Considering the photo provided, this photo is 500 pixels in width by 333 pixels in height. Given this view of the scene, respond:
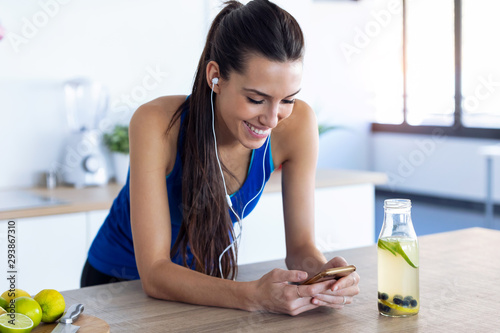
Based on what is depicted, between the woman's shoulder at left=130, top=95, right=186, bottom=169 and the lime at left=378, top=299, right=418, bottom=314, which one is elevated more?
the woman's shoulder at left=130, top=95, right=186, bottom=169

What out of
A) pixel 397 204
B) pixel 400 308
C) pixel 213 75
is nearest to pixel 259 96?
pixel 213 75

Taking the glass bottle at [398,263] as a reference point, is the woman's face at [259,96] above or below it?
above

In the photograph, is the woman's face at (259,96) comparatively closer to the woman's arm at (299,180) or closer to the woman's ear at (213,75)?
the woman's ear at (213,75)

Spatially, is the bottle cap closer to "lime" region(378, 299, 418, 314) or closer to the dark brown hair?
"lime" region(378, 299, 418, 314)

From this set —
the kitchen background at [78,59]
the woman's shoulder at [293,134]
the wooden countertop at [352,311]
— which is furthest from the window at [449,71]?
the wooden countertop at [352,311]

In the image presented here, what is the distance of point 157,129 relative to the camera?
1.39 meters

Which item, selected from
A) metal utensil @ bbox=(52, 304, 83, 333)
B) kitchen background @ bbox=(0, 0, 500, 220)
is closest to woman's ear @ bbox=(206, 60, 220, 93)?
metal utensil @ bbox=(52, 304, 83, 333)

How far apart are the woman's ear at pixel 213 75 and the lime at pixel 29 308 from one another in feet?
2.01

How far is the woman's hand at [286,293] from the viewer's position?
1.10 m

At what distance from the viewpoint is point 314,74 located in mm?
6148

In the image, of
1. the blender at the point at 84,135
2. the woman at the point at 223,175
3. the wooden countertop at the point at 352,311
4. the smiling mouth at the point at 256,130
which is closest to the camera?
the wooden countertop at the point at 352,311

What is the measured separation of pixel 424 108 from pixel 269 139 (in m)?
5.52

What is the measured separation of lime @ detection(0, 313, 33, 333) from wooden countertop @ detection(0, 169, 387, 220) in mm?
1381

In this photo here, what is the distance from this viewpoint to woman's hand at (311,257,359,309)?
112 centimetres
